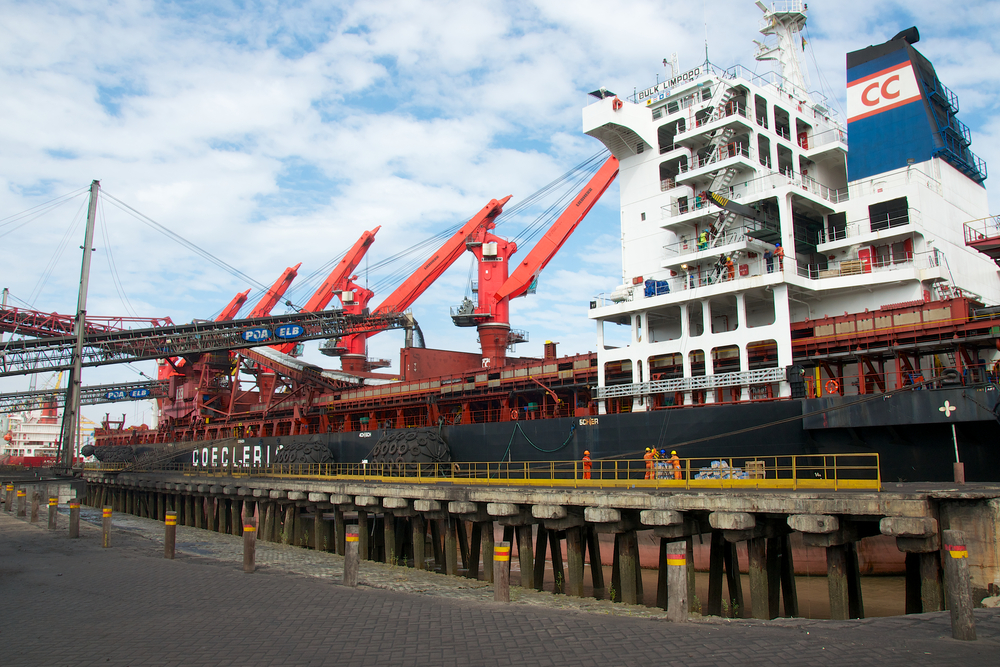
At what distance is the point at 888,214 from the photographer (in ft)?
82.0

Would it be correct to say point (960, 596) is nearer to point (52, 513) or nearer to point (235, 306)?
point (52, 513)

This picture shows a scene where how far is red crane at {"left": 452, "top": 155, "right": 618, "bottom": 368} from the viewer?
39375mm

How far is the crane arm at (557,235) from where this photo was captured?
3847 cm

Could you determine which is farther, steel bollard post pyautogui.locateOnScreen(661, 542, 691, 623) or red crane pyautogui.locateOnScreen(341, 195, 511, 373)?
red crane pyautogui.locateOnScreen(341, 195, 511, 373)

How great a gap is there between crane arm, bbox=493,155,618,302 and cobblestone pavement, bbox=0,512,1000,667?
28.3 meters

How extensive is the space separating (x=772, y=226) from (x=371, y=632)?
22.9m

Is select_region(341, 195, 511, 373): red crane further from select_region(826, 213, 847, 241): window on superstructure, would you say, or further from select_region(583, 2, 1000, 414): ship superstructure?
select_region(826, 213, 847, 241): window on superstructure

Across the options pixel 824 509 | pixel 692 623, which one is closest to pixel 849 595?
pixel 824 509

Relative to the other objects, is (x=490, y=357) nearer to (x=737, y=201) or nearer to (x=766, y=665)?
(x=737, y=201)

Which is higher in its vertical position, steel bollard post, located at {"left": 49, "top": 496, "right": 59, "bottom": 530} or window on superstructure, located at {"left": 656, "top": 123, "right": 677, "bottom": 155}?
window on superstructure, located at {"left": 656, "top": 123, "right": 677, "bottom": 155}

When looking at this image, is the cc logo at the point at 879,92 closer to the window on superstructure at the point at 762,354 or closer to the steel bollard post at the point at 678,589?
the window on superstructure at the point at 762,354

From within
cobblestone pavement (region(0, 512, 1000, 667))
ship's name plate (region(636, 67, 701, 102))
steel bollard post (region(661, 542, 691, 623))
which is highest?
ship's name plate (region(636, 67, 701, 102))

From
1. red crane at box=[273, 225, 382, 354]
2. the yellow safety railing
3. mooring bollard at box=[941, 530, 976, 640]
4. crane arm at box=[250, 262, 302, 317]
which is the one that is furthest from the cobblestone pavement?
crane arm at box=[250, 262, 302, 317]

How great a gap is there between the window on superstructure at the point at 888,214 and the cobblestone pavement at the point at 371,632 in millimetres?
19324
